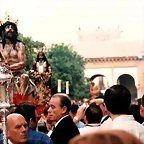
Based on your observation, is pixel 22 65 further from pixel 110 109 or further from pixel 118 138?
pixel 118 138

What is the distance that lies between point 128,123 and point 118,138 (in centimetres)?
244

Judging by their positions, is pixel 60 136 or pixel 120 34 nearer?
pixel 60 136

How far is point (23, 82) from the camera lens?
10906mm

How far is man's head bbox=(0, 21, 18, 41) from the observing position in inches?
418

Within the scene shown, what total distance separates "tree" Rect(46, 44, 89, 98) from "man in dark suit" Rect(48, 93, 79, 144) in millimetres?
42877

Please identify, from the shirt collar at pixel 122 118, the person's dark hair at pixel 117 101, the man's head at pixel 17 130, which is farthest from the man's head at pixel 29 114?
the shirt collar at pixel 122 118

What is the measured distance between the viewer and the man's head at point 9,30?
1061 cm

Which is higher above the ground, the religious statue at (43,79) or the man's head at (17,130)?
the religious statue at (43,79)

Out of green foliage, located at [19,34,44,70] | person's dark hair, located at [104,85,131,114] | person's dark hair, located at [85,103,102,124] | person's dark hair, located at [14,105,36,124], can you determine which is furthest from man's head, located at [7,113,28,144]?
green foliage, located at [19,34,44,70]

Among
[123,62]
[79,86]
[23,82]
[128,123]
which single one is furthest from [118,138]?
[123,62]

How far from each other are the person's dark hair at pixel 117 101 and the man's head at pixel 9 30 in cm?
700

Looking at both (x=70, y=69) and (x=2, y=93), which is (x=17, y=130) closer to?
(x=2, y=93)

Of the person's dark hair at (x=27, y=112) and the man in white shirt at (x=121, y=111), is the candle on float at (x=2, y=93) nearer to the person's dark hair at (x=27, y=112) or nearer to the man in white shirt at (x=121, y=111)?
the person's dark hair at (x=27, y=112)

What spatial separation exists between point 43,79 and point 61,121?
27.8 ft
